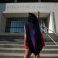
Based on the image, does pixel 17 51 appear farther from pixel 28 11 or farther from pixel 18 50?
pixel 28 11

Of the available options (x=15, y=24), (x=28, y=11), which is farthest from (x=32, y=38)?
(x=15, y=24)

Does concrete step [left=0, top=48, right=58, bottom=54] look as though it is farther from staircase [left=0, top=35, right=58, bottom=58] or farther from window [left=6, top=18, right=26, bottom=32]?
window [left=6, top=18, right=26, bottom=32]

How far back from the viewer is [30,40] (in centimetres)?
490

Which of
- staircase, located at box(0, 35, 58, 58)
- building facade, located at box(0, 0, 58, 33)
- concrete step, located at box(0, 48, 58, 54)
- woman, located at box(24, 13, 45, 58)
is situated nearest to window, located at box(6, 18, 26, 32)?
building facade, located at box(0, 0, 58, 33)

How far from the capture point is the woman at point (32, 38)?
4875 millimetres

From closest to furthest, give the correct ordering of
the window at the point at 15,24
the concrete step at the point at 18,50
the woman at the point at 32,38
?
the woman at the point at 32,38 < the concrete step at the point at 18,50 < the window at the point at 15,24

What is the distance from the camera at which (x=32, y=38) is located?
489 cm

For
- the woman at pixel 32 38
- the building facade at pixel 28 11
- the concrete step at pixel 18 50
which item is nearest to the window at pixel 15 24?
the building facade at pixel 28 11

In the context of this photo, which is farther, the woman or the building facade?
the building facade

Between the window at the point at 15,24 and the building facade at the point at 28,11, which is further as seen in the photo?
the window at the point at 15,24

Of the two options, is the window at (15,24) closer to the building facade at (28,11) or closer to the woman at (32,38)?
the building facade at (28,11)

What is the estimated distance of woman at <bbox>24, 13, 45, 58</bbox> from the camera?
192 inches

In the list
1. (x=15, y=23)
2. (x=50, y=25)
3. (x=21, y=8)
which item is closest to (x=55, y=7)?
Result: (x=50, y=25)

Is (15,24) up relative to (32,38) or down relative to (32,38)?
up
